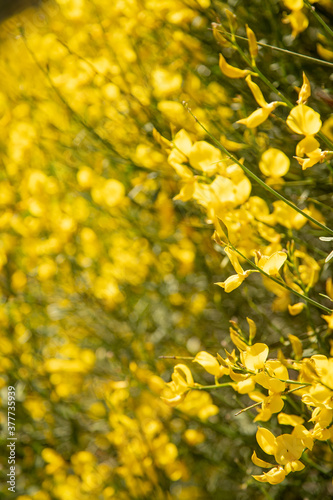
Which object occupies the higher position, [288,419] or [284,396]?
[284,396]

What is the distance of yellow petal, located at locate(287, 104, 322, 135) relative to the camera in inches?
20.9

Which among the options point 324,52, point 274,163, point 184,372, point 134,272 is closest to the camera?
point 184,372

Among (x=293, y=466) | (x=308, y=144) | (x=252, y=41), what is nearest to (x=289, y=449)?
(x=293, y=466)

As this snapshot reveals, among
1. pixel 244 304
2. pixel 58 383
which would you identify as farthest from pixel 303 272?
pixel 58 383

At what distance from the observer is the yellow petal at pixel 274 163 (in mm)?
731

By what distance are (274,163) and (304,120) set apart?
199 millimetres

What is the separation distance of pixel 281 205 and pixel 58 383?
113 centimetres

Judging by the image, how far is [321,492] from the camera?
1.09 m

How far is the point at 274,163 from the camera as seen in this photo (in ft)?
2.42

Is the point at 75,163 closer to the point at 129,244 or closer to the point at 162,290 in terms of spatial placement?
the point at 129,244

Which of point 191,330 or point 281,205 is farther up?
point 281,205

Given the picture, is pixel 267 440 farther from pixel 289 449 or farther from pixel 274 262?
pixel 274 262

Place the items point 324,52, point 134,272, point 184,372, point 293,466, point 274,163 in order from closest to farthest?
1. point 293,466
2. point 184,372
3. point 274,163
4. point 324,52
5. point 134,272

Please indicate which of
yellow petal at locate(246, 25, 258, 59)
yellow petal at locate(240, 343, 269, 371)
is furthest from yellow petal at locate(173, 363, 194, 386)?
yellow petal at locate(246, 25, 258, 59)
